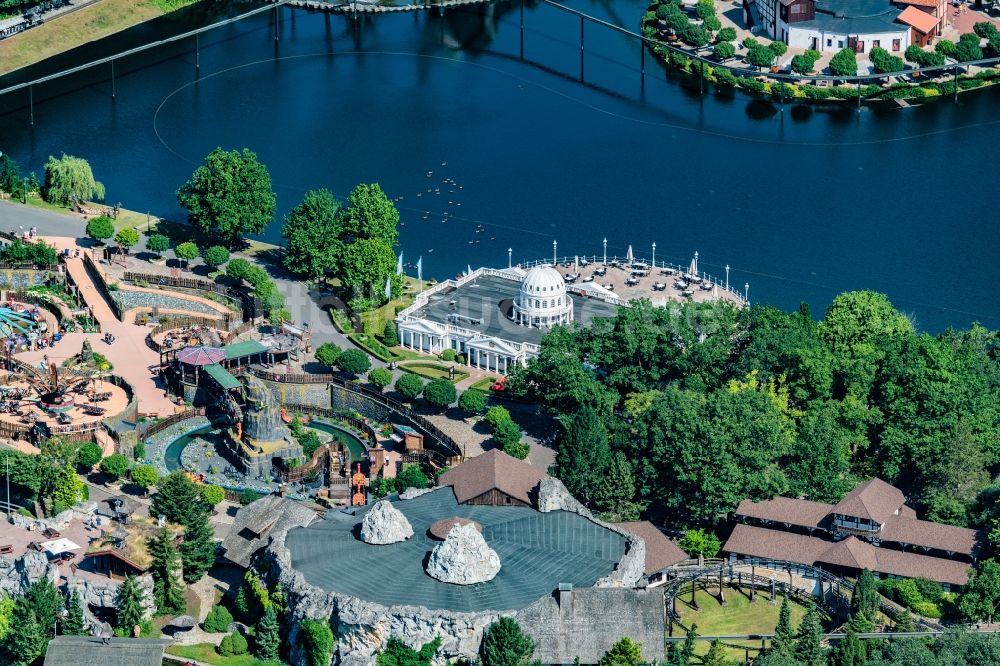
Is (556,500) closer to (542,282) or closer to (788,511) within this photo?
(788,511)

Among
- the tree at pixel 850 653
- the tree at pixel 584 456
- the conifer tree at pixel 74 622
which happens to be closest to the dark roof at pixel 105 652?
the conifer tree at pixel 74 622

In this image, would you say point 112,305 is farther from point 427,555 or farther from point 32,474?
point 427,555

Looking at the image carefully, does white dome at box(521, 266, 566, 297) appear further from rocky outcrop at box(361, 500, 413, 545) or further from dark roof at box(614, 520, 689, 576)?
rocky outcrop at box(361, 500, 413, 545)

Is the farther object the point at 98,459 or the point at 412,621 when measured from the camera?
the point at 98,459

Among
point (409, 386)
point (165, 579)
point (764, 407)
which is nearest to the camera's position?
point (165, 579)

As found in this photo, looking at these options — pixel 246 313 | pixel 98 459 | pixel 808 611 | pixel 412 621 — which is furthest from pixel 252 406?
pixel 808 611

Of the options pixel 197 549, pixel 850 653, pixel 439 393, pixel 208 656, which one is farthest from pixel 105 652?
pixel 850 653

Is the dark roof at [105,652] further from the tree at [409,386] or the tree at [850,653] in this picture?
the tree at [409,386]
